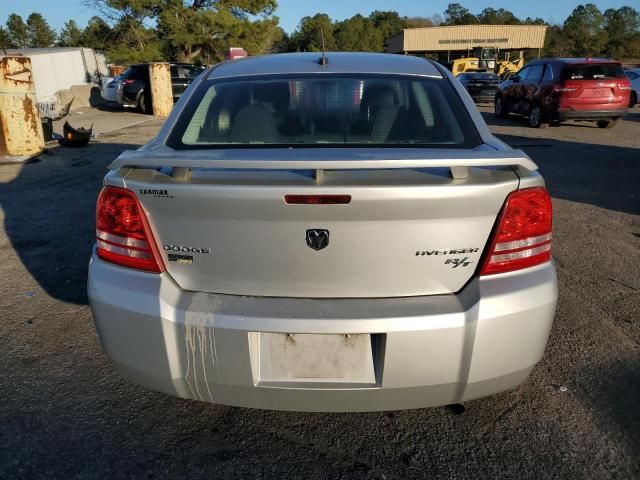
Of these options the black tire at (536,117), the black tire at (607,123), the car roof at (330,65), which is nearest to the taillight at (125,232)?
the car roof at (330,65)

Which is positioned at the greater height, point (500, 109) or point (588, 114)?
point (588, 114)

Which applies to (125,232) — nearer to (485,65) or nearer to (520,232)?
(520,232)

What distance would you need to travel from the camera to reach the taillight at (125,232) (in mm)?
1883

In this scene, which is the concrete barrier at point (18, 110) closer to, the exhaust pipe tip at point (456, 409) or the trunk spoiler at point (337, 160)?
the trunk spoiler at point (337, 160)

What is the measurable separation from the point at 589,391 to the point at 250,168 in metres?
2.06

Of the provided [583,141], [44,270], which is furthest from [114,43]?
[44,270]

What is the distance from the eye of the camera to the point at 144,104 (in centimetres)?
1761

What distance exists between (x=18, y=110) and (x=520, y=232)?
987cm

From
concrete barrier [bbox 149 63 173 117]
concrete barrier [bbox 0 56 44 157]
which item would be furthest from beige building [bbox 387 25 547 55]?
concrete barrier [bbox 0 56 44 157]

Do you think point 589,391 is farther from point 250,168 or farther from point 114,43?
A: point 114,43

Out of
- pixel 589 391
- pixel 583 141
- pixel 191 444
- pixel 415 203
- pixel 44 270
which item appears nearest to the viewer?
pixel 415 203

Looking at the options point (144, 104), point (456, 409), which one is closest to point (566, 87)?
point (456, 409)

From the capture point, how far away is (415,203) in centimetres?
173

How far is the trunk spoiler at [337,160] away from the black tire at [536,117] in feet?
40.6
